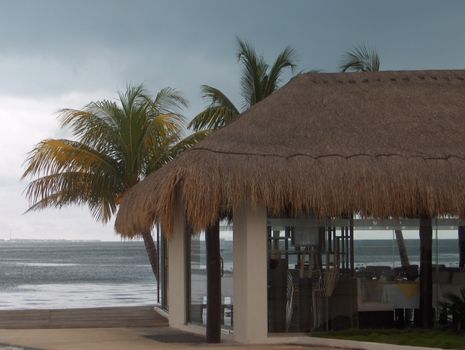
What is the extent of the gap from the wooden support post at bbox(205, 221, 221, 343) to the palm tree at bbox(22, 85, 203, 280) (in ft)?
27.8

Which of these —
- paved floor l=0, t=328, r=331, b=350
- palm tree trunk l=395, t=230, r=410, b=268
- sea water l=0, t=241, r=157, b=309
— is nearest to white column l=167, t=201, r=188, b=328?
paved floor l=0, t=328, r=331, b=350

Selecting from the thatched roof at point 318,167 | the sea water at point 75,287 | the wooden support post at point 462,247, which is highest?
the thatched roof at point 318,167

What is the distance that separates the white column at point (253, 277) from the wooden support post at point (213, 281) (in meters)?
0.33

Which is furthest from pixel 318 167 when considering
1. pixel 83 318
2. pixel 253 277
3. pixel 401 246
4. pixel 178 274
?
pixel 83 318

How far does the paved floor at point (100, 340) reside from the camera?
14.1m

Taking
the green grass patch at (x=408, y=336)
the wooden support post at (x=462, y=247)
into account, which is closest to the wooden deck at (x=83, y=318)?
the green grass patch at (x=408, y=336)

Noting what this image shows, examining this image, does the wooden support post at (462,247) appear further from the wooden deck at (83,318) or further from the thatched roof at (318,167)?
the wooden deck at (83,318)

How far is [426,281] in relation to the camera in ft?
50.1

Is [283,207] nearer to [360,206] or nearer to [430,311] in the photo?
[360,206]

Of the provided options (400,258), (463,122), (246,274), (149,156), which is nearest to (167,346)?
(246,274)

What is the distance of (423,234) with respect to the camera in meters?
15.1

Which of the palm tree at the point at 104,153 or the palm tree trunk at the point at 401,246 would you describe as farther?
the palm tree at the point at 104,153

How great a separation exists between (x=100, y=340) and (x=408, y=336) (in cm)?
451

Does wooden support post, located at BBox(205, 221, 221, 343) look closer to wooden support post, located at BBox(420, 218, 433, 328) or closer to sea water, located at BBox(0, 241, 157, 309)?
wooden support post, located at BBox(420, 218, 433, 328)
